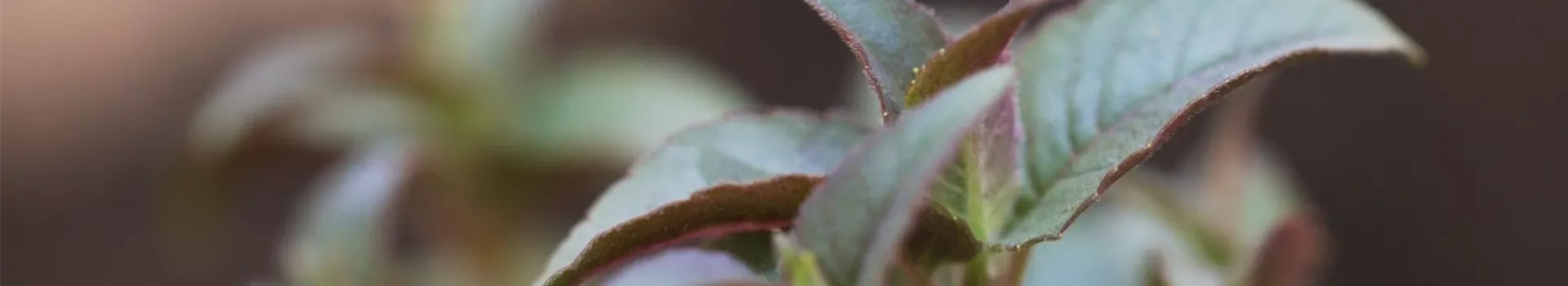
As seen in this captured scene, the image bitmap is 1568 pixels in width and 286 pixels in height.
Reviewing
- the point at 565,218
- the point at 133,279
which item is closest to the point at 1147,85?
the point at 565,218

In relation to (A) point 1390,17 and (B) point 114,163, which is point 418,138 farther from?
(A) point 1390,17

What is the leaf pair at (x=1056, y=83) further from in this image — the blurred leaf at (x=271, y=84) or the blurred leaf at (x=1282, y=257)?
the blurred leaf at (x=271, y=84)

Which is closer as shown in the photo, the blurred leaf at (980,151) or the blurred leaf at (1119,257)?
the blurred leaf at (980,151)

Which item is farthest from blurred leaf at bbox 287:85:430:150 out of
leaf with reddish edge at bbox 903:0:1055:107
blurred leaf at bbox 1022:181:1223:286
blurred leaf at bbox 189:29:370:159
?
leaf with reddish edge at bbox 903:0:1055:107

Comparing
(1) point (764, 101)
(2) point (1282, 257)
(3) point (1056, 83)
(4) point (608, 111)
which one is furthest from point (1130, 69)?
(1) point (764, 101)

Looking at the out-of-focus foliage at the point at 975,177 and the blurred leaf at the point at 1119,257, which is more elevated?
the out-of-focus foliage at the point at 975,177

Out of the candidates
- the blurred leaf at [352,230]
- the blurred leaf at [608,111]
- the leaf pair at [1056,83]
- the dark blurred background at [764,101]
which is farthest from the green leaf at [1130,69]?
the dark blurred background at [764,101]

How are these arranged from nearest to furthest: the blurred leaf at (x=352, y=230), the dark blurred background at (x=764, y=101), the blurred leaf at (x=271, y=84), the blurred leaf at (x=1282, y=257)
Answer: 1. the blurred leaf at (x=1282, y=257)
2. the blurred leaf at (x=352, y=230)
3. the blurred leaf at (x=271, y=84)
4. the dark blurred background at (x=764, y=101)
